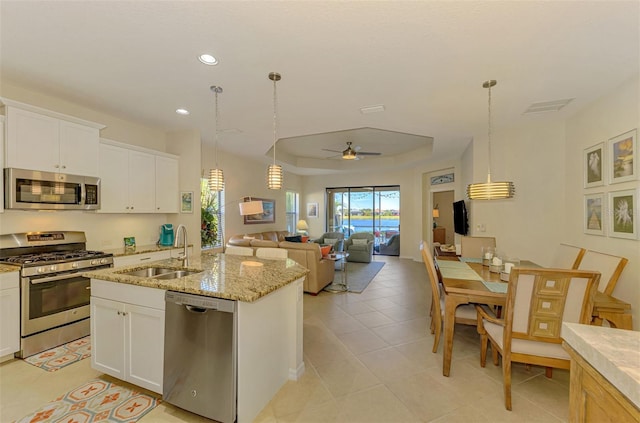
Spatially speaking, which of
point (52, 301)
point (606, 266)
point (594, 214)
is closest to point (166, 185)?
point (52, 301)

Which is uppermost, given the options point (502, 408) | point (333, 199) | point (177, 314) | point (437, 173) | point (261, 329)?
point (437, 173)

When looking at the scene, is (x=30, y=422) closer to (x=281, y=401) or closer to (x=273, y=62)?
(x=281, y=401)

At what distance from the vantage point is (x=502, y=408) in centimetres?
206

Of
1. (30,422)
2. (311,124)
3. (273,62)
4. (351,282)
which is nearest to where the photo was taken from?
(30,422)

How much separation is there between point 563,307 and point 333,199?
801 centimetres

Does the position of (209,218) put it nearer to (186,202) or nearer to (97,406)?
(186,202)

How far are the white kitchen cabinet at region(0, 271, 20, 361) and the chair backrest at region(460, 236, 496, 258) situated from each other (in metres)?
5.13

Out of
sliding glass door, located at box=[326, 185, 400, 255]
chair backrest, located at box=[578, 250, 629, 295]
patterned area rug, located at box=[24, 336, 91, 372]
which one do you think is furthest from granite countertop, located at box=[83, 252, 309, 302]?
sliding glass door, located at box=[326, 185, 400, 255]

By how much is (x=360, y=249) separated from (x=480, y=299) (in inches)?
215

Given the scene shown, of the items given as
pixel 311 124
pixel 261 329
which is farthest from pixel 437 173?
pixel 261 329

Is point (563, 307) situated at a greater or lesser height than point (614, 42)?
lesser

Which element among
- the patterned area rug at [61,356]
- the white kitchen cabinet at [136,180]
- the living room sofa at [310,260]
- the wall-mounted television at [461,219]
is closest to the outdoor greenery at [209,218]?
the white kitchen cabinet at [136,180]

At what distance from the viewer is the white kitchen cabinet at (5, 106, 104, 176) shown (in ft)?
9.00

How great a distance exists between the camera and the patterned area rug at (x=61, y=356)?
2578 mm
